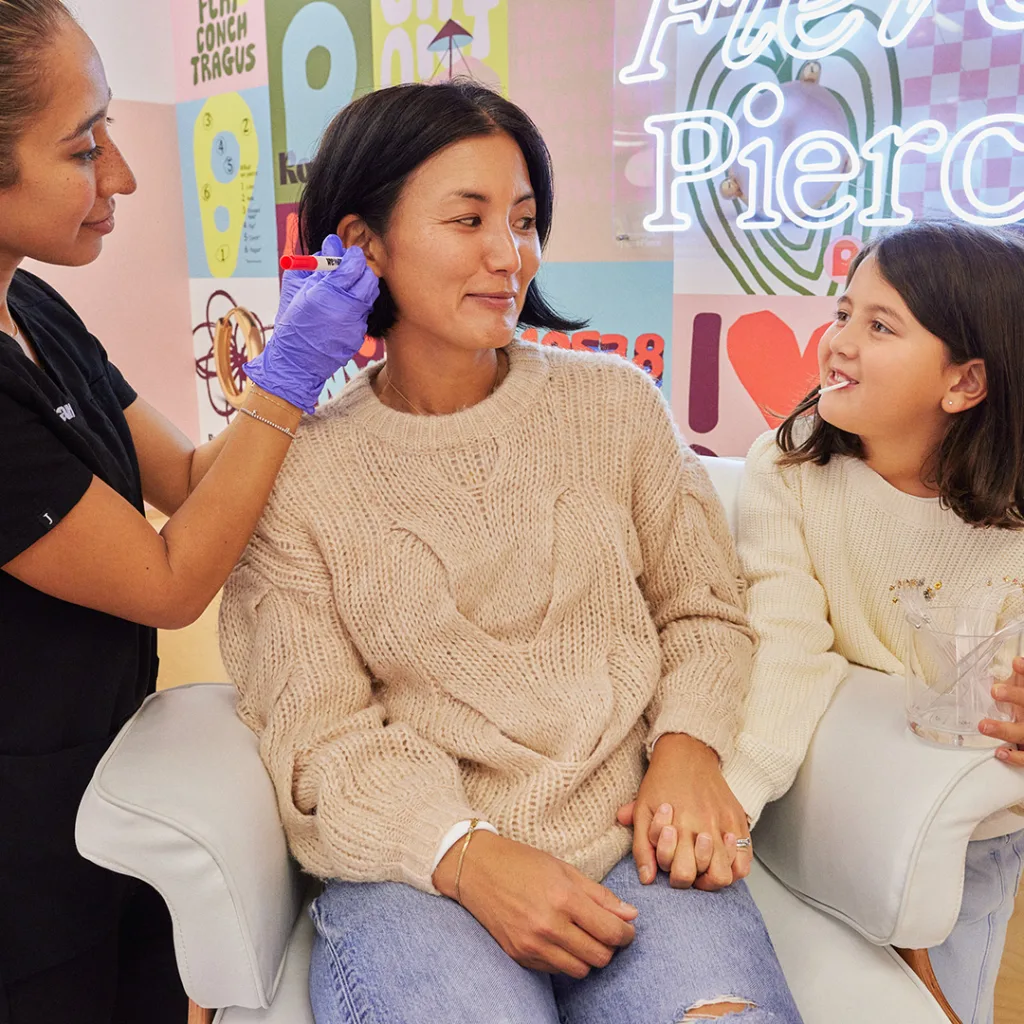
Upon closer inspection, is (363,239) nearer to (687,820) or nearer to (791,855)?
(687,820)

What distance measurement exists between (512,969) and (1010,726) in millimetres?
618

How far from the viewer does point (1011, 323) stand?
1387 mm

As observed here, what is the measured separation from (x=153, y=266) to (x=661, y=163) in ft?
8.39

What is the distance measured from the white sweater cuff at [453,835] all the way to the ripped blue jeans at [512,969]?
0.15ft

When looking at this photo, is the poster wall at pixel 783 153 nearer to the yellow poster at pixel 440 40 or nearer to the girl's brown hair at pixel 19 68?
the yellow poster at pixel 440 40

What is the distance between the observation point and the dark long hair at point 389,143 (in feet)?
4.30

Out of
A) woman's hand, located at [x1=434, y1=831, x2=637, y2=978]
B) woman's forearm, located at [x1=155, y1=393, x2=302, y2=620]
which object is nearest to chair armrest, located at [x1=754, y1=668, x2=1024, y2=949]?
woman's hand, located at [x1=434, y1=831, x2=637, y2=978]

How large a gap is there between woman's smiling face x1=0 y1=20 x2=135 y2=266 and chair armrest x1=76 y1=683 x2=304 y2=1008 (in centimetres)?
60

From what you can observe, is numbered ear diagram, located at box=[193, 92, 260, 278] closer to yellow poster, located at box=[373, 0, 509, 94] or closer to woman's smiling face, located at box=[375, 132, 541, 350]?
yellow poster, located at box=[373, 0, 509, 94]

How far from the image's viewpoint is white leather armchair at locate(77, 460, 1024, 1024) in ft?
3.64

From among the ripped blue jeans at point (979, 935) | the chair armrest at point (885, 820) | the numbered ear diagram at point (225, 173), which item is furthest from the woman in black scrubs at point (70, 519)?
the numbered ear diagram at point (225, 173)

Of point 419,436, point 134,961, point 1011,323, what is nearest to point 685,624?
point 419,436

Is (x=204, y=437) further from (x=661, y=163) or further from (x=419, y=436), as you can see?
(x=419, y=436)

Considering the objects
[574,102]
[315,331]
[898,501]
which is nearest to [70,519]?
[315,331]
